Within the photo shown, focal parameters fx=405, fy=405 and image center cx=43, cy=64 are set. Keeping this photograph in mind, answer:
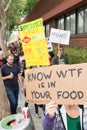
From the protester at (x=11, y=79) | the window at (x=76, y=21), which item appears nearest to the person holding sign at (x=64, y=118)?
the protester at (x=11, y=79)

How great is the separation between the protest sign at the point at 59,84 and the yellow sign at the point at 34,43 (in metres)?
3.34

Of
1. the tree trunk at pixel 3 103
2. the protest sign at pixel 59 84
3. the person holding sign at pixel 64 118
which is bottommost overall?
the tree trunk at pixel 3 103

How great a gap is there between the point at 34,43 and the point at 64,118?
4355mm

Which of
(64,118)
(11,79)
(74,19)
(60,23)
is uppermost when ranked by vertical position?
(74,19)

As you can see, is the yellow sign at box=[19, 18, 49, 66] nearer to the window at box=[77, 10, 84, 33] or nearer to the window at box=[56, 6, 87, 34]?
the window at box=[56, 6, 87, 34]

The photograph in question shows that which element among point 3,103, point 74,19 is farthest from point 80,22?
point 3,103

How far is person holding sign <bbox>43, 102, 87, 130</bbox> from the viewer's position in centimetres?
334

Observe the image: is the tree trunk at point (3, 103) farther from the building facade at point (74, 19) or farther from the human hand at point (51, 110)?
the building facade at point (74, 19)

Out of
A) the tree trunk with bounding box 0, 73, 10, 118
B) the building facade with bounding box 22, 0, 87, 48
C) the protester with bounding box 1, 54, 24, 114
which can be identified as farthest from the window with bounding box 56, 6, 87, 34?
the tree trunk with bounding box 0, 73, 10, 118

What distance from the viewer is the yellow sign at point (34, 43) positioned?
290 inches

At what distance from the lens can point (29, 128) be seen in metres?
5.18

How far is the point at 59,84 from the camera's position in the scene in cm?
365

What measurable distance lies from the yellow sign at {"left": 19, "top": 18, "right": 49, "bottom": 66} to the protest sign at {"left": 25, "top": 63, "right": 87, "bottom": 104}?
334 cm

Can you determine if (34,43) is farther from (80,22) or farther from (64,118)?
(80,22)
